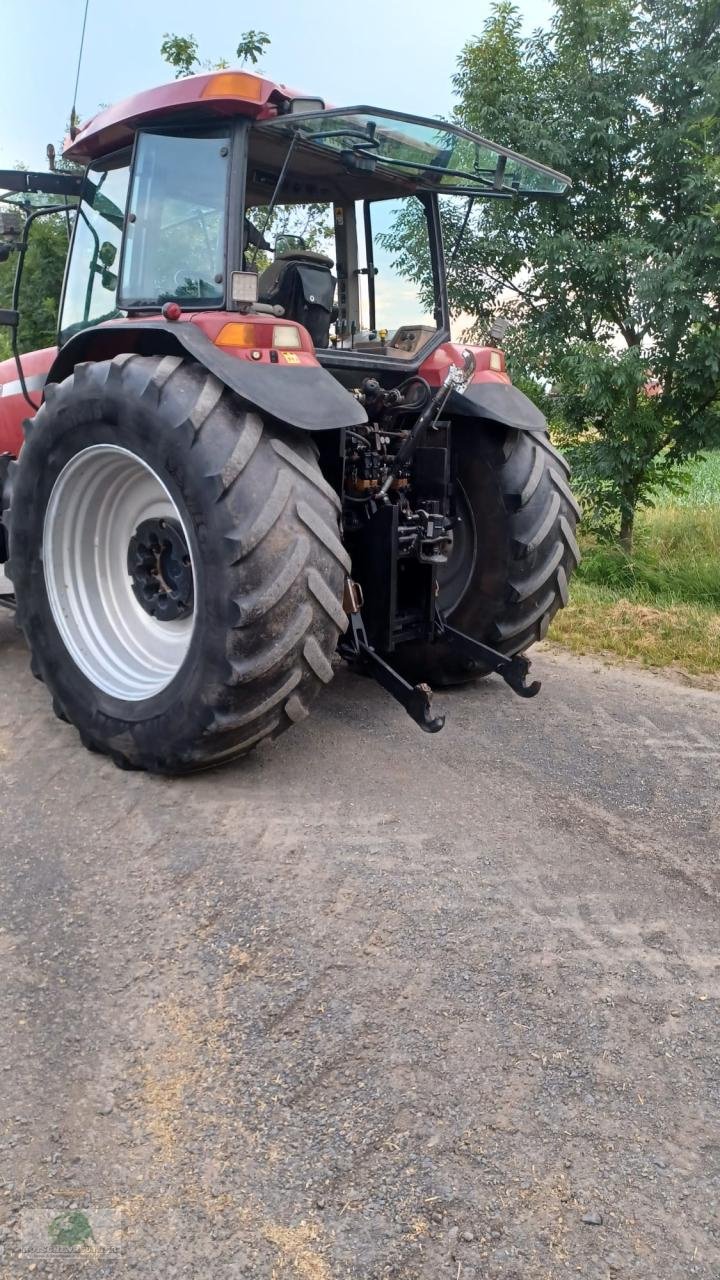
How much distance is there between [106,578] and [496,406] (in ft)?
5.68

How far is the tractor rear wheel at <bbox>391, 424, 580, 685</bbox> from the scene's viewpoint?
396 centimetres

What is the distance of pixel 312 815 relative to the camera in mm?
3002

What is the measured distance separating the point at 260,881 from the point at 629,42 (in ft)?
21.0

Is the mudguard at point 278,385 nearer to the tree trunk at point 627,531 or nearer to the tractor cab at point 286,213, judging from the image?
the tractor cab at point 286,213

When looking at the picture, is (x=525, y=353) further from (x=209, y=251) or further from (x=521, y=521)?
(x=209, y=251)

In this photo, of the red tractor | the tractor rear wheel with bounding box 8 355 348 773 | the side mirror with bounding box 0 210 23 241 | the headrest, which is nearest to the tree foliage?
the red tractor

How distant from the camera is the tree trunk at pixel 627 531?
6961mm

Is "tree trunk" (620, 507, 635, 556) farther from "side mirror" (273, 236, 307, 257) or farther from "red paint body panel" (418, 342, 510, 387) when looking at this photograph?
"side mirror" (273, 236, 307, 257)

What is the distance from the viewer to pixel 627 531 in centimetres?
709

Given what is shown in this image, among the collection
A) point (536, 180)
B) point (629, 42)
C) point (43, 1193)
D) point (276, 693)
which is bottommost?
point (43, 1193)

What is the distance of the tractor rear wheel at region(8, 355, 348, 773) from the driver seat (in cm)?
83

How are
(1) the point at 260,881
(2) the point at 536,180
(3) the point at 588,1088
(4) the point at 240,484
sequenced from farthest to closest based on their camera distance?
(2) the point at 536,180
(4) the point at 240,484
(1) the point at 260,881
(3) the point at 588,1088

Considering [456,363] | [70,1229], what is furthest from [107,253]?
[70,1229]

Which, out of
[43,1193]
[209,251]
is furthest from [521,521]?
[43,1193]
